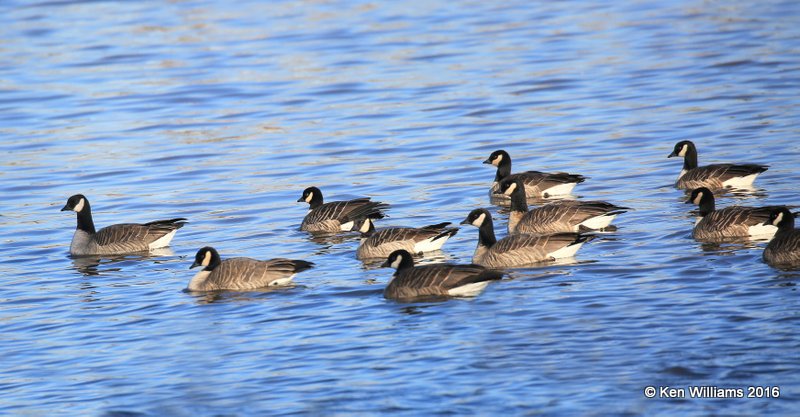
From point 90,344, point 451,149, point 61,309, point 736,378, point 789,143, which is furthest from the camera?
point 451,149

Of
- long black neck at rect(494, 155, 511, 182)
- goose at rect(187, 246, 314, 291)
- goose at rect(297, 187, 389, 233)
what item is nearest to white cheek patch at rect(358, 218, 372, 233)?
goose at rect(297, 187, 389, 233)

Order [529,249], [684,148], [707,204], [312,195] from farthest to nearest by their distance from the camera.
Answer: [684,148]
[312,195]
[707,204]
[529,249]

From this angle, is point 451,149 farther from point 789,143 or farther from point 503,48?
Result: point 503,48

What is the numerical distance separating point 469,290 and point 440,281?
41 cm

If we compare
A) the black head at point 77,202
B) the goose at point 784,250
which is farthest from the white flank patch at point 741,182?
the black head at point 77,202

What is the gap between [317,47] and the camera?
41.2 metres

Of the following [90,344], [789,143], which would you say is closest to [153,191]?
[90,344]

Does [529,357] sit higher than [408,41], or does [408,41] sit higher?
[408,41]

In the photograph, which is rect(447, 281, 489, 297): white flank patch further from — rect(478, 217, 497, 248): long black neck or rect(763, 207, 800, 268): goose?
rect(763, 207, 800, 268): goose

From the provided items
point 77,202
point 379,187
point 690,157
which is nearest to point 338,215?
point 379,187

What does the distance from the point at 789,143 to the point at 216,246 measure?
10.9 meters

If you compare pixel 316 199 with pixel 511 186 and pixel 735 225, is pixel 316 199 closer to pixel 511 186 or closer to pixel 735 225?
pixel 511 186

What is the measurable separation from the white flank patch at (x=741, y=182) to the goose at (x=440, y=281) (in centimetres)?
682

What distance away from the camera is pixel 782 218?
54.2ft
